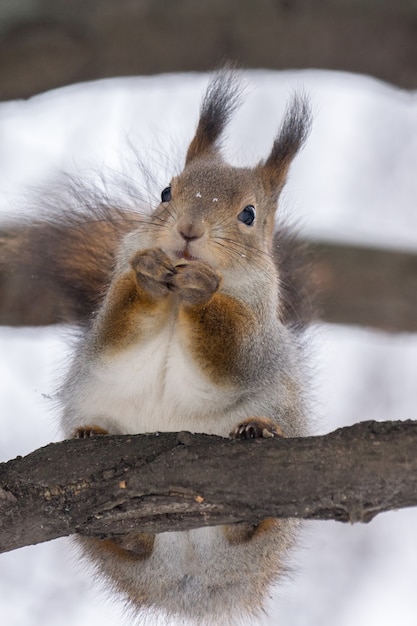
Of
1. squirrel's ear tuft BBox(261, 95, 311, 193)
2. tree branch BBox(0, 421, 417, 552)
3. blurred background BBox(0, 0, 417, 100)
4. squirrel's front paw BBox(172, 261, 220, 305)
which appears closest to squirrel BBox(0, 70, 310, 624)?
squirrel's front paw BBox(172, 261, 220, 305)

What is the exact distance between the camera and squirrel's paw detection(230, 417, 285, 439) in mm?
2270

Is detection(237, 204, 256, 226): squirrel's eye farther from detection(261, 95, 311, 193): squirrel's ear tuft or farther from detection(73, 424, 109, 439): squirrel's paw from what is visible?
detection(73, 424, 109, 439): squirrel's paw

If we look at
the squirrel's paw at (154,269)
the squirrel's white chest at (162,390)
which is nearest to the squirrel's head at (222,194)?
the squirrel's paw at (154,269)

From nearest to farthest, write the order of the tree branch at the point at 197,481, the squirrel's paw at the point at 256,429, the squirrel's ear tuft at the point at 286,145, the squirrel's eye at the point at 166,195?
the tree branch at the point at 197,481
the squirrel's paw at the point at 256,429
the squirrel's eye at the point at 166,195
the squirrel's ear tuft at the point at 286,145

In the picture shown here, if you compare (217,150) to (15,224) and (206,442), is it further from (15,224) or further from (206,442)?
(206,442)

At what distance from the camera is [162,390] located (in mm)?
2480

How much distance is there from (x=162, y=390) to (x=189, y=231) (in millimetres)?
433

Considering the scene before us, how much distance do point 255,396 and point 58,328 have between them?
120 cm

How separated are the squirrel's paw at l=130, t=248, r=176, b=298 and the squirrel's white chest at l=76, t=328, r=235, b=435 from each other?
16 cm

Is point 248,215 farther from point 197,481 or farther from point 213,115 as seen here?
point 197,481

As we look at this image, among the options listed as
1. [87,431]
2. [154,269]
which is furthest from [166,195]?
[87,431]

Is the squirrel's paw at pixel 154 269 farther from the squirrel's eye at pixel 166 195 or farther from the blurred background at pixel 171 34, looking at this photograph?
the blurred background at pixel 171 34

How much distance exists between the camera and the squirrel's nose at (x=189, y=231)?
2439 mm

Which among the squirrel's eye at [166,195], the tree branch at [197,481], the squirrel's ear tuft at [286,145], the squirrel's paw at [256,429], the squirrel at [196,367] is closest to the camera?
the tree branch at [197,481]
